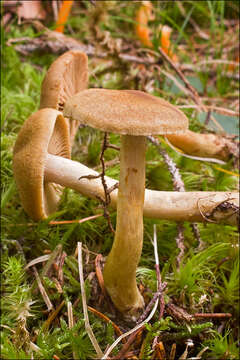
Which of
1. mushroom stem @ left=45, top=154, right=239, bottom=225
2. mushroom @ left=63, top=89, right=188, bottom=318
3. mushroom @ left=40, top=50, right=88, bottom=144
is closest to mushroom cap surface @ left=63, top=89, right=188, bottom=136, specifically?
mushroom @ left=63, top=89, right=188, bottom=318

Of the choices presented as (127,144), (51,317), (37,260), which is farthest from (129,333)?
(127,144)

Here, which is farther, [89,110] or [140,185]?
[140,185]

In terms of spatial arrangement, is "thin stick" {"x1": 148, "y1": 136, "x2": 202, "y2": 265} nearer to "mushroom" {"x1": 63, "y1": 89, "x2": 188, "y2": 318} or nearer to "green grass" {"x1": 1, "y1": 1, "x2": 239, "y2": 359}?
"green grass" {"x1": 1, "y1": 1, "x2": 239, "y2": 359}

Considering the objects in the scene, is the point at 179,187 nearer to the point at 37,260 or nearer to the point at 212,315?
the point at 212,315

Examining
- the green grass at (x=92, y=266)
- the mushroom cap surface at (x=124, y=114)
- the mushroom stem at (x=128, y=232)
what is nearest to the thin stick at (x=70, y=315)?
the green grass at (x=92, y=266)

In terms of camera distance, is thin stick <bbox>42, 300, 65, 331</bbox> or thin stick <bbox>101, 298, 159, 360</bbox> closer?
thin stick <bbox>101, 298, 159, 360</bbox>

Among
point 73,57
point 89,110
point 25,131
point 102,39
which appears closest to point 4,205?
point 25,131

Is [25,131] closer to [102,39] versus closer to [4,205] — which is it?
[4,205]
